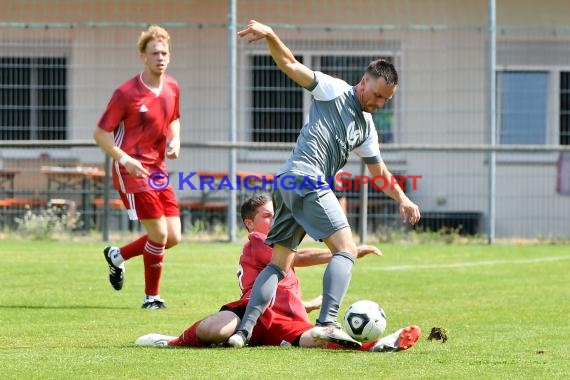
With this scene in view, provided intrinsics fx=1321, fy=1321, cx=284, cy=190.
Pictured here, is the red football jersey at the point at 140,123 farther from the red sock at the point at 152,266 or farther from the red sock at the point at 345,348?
the red sock at the point at 345,348

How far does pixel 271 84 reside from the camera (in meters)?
19.7

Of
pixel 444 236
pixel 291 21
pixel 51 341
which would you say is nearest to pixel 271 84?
pixel 291 21

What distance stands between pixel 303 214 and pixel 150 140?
324cm

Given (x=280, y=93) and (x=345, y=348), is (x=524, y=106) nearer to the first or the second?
(x=280, y=93)

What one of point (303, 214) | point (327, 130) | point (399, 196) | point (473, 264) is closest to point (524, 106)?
point (473, 264)

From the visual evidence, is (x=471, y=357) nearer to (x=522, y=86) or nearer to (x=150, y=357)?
(x=150, y=357)

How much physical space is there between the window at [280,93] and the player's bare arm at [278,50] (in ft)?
38.5

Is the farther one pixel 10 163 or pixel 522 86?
pixel 522 86

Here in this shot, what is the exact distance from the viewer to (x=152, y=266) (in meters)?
10.7

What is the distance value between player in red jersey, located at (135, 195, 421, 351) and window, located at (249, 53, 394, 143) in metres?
11.1

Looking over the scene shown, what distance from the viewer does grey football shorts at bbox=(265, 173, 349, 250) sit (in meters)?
7.76

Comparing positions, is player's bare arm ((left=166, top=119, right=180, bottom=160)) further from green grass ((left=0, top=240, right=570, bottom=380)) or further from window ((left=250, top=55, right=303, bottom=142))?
window ((left=250, top=55, right=303, bottom=142))

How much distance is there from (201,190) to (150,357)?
37.4ft

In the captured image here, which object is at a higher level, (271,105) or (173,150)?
(271,105)
